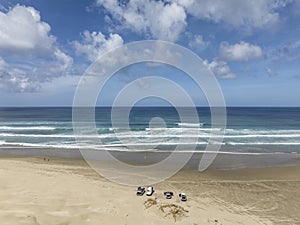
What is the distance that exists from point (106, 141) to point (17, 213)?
18356 mm

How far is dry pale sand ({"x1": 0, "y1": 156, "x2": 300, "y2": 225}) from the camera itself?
808 cm

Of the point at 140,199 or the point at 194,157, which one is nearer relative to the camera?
the point at 140,199

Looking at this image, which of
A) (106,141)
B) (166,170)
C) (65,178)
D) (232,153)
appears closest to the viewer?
(65,178)

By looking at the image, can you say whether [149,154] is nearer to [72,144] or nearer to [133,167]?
[133,167]

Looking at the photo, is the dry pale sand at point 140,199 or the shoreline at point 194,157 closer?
the dry pale sand at point 140,199

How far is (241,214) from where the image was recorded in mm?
8961

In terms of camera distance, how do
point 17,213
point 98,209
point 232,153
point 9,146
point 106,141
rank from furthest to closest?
point 106,141 < point 9,146 < point 232,153 < point 98,209 < point 17,213

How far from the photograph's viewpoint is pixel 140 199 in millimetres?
9711

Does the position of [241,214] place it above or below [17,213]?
below

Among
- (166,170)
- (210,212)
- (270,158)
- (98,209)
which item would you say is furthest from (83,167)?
(270,158)

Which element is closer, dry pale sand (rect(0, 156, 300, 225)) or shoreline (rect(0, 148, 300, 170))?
dry pale sand (rect(0, 156, 300, 225))

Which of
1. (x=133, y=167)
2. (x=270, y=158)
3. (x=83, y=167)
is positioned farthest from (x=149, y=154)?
(x=270, y=158)

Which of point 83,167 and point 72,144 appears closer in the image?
point 83,167

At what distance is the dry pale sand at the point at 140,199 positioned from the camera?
8.08m
